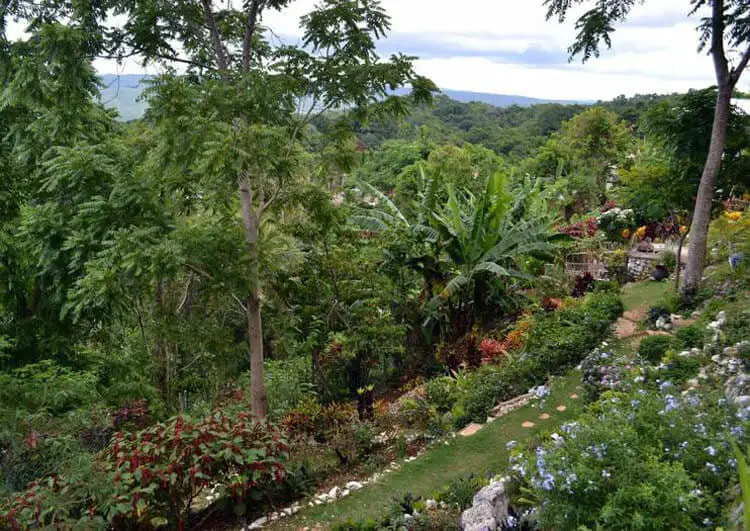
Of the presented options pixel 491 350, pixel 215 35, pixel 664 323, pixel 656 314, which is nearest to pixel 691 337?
pixel 664 323

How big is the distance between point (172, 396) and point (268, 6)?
708 cm

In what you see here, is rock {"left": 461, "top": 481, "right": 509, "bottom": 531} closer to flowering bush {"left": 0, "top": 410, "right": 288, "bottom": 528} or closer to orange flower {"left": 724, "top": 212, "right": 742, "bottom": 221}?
flowering bush {"left": 0, "top": 410, "right": 288, "bottom": 528}

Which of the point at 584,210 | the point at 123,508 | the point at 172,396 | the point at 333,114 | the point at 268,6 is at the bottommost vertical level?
the point at 172,396

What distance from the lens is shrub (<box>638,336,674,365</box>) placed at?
627cm

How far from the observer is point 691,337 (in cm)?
632

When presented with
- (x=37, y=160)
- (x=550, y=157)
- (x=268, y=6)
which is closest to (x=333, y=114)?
(x=268, y=6)

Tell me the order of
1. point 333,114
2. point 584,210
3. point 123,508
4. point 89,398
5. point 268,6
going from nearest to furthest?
point 123,508
point 268,6
point 333,114
point 89,398
point 584,210

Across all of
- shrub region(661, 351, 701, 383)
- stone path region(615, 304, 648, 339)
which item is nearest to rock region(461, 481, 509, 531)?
shrub region(661, 351, 701, 383)

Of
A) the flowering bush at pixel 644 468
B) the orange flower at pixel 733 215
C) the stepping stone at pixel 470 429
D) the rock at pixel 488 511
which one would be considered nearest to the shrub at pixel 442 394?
the stepping stone at pixel 470 429

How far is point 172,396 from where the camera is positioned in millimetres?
10273

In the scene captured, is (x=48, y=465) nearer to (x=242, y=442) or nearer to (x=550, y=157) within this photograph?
(x=242, y=442)

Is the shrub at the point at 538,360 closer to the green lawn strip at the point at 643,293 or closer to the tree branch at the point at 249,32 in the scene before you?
the green lawn strip at the point at 643,293

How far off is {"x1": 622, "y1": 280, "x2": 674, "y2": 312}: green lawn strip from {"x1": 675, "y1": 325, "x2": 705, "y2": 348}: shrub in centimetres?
279

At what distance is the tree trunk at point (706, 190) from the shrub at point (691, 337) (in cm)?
206
